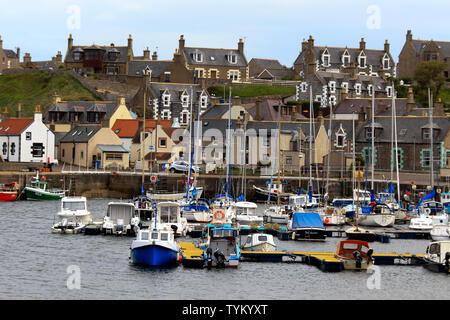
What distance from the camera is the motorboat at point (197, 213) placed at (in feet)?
229

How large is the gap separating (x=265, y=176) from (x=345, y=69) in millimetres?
50297

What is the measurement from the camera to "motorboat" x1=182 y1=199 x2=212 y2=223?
69938 millimetres

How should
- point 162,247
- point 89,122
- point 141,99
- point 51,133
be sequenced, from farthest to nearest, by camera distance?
point 141,99 → point 89,122 → point 51,133 → point 162,247

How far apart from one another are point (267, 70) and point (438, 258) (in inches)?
4262

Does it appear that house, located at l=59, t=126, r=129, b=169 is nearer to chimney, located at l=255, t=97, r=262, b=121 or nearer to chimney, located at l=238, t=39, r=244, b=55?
chimney, located at l=255, t=97, r=262, b=121

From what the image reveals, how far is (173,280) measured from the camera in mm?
44750

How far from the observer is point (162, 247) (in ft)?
156

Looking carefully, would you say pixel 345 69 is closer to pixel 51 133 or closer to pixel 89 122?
pixel 89 122

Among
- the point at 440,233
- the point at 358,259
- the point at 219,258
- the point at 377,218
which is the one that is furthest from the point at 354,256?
the point at 377,218

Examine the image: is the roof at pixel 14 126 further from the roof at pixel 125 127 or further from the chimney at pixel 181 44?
the chimney at pixel 181 44

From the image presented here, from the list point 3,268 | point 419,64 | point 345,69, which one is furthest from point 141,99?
point 3,268

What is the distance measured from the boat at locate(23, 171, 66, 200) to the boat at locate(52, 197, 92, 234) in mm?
24819

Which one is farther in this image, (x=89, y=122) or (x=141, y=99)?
(x=141, y=99)

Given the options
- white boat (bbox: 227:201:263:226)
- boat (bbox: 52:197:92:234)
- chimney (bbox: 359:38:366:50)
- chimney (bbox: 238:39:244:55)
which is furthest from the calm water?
chimney (bbox: 359:38:366:50)
